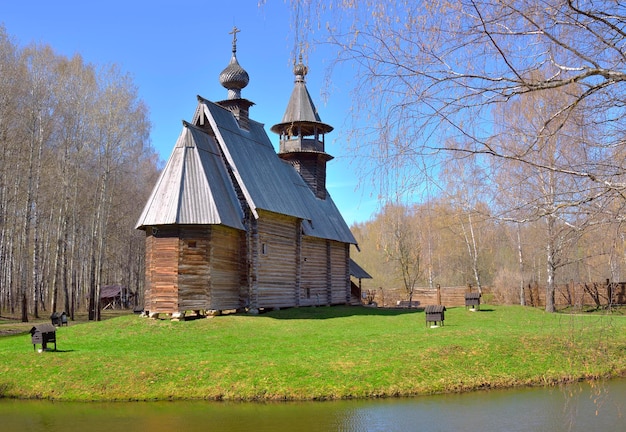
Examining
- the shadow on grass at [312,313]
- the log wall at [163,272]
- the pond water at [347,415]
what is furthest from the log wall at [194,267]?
the pond water at [347,415]

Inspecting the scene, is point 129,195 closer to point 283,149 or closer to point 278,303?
point 283,149

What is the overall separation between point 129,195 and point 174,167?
2222 cm

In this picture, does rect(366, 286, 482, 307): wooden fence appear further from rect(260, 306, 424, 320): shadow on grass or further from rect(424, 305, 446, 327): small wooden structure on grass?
rect(424, 305, 446, 327): small wooden structure on grass

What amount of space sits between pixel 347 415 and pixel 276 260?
15.0m

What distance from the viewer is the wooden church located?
21.8 m

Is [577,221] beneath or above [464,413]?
above

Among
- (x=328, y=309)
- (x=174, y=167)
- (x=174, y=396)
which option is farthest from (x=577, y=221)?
(x=328, y=309)

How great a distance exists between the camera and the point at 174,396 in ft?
42.5

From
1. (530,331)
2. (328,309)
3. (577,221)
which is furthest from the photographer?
(328,309)

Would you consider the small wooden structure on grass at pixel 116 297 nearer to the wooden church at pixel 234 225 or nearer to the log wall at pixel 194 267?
the wooden church at pixel 234 225

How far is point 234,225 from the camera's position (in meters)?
23.2

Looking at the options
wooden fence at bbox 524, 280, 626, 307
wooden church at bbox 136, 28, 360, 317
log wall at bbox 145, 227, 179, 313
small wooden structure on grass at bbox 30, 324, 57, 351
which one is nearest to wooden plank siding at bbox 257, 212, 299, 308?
wooden church at bbox 136, 28, 360, 317

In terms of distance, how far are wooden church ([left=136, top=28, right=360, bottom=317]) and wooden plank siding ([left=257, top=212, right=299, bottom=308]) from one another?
46 millimetres

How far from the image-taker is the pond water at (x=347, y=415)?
1035cm
